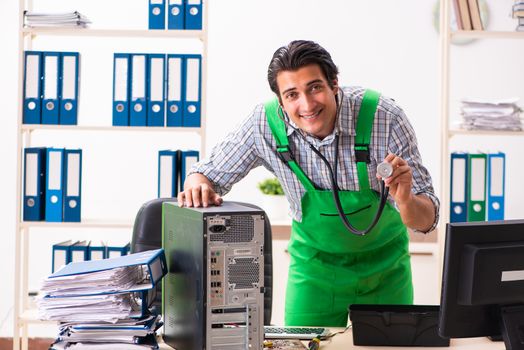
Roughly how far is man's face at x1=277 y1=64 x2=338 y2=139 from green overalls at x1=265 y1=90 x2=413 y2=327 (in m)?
0.13

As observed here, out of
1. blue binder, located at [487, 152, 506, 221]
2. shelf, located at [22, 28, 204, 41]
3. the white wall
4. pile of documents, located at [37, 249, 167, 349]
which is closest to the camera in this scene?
pile of documents, located at [37, 249, 167, 349]

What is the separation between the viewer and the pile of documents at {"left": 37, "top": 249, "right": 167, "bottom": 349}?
173 centimetres

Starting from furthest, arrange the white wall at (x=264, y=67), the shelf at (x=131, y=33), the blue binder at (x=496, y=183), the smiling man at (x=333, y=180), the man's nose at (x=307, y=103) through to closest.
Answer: the white wall at (x=264, y=67), the blue binder at (x=496, y=183), the shelf at (x=131, y=33), the smiling man at (x=333, y=180), the man's nose at (x=307, y=103)

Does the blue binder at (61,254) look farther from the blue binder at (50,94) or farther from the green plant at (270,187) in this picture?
the green plant at (270,187)

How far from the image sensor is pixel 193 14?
3338 mm

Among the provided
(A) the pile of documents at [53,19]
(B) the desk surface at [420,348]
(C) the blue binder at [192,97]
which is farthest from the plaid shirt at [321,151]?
(A) the pile of documents at [53,19]

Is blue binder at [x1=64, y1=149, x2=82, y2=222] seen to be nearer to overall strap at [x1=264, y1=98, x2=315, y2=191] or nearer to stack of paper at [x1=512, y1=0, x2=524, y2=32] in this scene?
overall strap at [x1=264, y1=98, x2=315, y2=191]

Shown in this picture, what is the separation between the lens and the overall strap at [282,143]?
7.66 feet

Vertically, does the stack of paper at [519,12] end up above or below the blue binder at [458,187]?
above

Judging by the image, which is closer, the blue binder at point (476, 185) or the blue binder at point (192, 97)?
the blue binder at point (192, 97)

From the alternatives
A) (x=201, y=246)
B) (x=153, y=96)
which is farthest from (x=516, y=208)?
(x=201, y=246)

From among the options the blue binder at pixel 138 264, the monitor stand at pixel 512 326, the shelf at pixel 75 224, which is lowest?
the monitor stand at pixel 512 326

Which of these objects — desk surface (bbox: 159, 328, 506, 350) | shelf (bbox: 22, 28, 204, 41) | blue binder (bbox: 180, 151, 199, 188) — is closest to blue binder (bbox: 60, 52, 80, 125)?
shelf (bbox: 22, 28, 204, 41)

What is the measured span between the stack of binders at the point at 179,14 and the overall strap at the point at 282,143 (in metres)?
1.10
